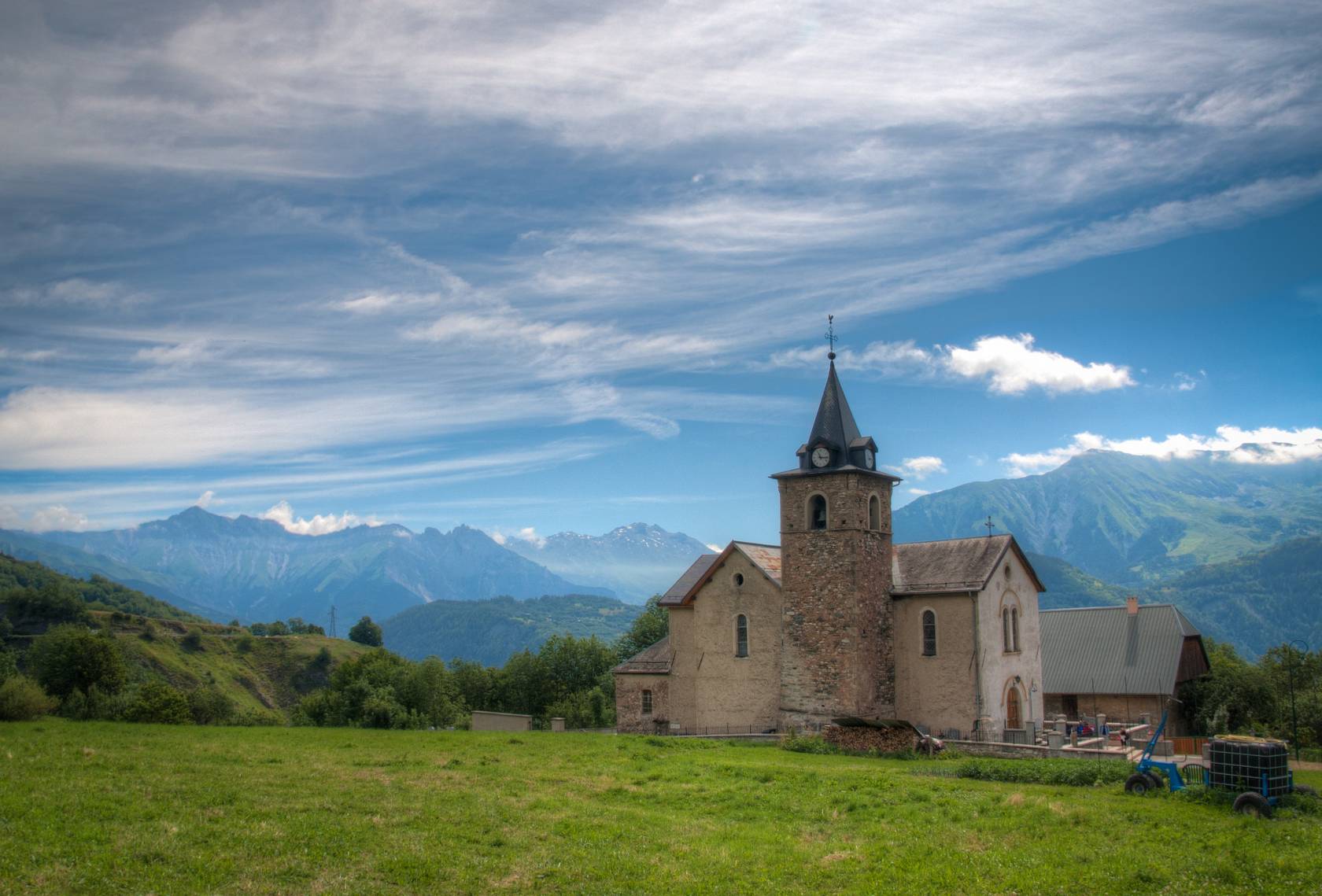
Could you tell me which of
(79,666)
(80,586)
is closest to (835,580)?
(79,666)

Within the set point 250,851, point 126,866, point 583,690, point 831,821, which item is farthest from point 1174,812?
point 583,690

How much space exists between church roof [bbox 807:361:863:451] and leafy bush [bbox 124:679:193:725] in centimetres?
2917

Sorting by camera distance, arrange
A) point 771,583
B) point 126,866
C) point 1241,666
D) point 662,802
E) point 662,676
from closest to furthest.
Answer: point 126,866 < point 662,802 < point 771,583 < point 662,676 < point 1241,666

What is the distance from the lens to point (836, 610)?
39.7 metres

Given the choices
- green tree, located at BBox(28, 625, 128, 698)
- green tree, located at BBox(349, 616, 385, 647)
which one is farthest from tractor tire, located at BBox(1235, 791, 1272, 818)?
green tree, located at BBox(349, 616, 385, 647)

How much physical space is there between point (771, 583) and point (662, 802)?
68.5 feet

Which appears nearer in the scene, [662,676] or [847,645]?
[847,645]

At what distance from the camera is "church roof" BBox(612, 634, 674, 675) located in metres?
45.7

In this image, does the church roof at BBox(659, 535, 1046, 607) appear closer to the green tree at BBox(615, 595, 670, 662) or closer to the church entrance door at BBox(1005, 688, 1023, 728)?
the church entrance door at BBox(1005, 688, 1023, 728)

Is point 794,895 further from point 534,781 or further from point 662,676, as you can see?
point 662,676

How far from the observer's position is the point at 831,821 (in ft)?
66.8

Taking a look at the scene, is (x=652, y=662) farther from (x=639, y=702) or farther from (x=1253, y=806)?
(x=1253, y=806)

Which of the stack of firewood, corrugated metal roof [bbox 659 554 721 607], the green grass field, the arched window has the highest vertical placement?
the arched window

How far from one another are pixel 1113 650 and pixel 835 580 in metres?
22.7
